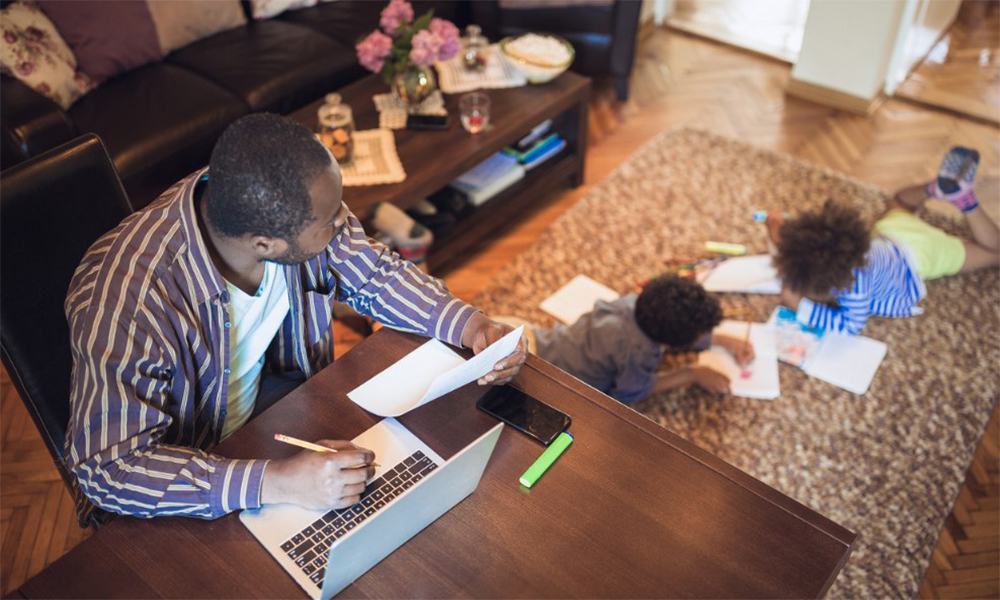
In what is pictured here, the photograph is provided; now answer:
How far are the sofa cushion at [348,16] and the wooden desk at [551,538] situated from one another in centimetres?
220

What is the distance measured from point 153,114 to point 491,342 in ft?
5.91

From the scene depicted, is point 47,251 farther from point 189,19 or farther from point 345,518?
point 189,19

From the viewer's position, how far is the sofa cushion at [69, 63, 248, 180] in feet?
8.39

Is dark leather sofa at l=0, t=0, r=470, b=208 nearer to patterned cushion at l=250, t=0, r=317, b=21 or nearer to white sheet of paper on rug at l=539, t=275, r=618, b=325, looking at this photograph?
patterned cushion at l=250, t=0, r=317, b=21

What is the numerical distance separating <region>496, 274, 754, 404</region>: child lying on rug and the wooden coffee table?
1.85 feet

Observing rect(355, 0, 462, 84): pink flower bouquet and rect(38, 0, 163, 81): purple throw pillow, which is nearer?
rect(355, 0, 462, 84): pink flower bouquet

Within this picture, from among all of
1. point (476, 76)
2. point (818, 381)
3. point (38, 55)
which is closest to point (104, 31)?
point (38, 55)

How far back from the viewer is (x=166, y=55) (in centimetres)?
299

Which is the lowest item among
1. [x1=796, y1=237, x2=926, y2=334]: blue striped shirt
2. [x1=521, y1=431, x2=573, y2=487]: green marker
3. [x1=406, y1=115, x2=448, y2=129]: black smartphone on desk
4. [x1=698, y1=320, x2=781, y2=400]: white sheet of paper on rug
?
[x1=698, y1=320, x2=781, y2=400]: white sheet of paper on rug

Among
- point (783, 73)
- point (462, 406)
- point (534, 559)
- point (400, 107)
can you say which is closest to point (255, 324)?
point (462, 406)

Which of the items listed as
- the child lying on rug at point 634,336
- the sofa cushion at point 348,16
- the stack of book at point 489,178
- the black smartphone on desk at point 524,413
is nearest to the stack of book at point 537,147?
the stack of book at point 489,178

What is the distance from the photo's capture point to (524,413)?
4.34 ft

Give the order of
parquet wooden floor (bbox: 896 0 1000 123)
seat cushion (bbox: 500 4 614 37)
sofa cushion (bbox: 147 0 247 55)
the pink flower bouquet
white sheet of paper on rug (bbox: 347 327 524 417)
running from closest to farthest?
white sheet of paper on rug (bbox: 347 327 524 417)
the pink flower bouquet
sofa cushion (bbox: 147 0 247 55)
seat cushion (bbox: 500 4 614 37)
parquet wooden floor (bbox: 896 0 1000 123)

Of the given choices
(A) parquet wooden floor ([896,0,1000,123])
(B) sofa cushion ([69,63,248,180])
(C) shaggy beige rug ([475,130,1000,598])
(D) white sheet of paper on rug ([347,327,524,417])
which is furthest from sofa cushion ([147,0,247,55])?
(A) parquet wooden floor ([896,0,1000,123])
